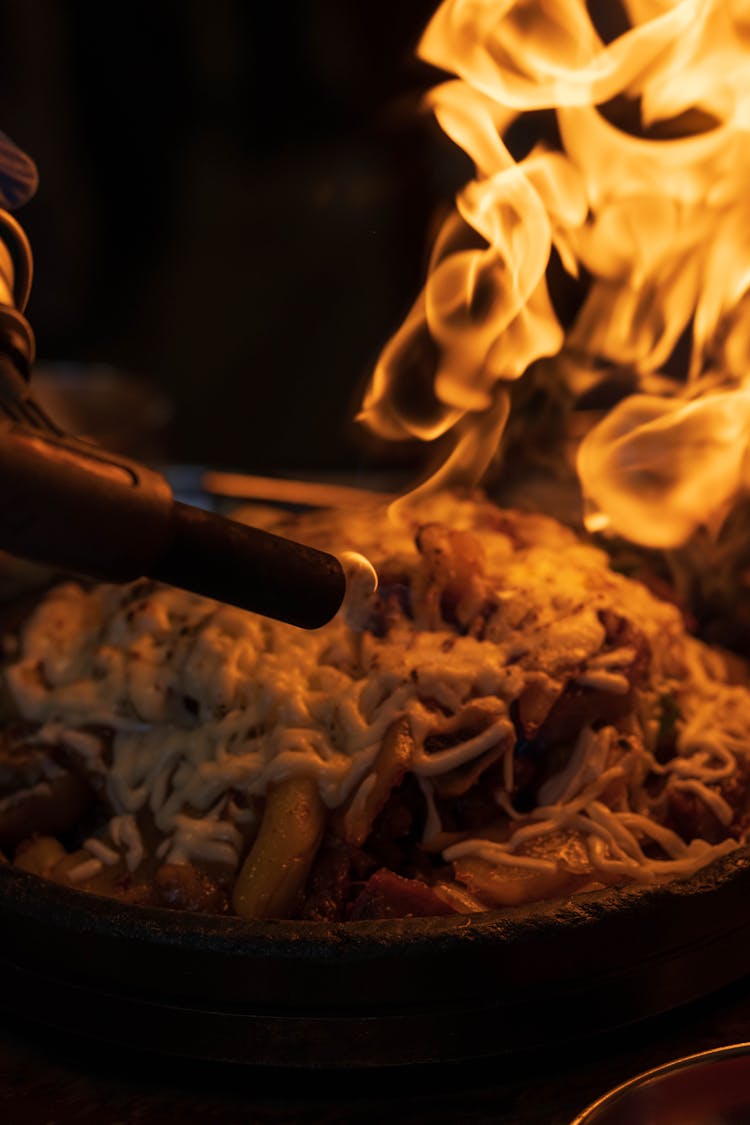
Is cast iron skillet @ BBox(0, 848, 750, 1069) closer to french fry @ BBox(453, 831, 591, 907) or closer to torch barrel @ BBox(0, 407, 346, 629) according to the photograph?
french fry @ BBox(453, 831, 591, 907)

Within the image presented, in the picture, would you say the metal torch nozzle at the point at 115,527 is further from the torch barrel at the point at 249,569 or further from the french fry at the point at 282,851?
the french fry at the point at 282,851

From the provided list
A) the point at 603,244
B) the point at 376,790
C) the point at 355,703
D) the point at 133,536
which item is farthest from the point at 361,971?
the point at 603,244

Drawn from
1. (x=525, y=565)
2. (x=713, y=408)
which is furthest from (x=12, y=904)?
(x=713, y=408)

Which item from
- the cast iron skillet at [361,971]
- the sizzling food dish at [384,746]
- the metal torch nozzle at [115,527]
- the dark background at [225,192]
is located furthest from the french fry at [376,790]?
the dark background at [225,192]

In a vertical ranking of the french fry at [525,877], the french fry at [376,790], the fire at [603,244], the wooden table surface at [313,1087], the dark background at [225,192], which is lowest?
the dark background at [225,192]

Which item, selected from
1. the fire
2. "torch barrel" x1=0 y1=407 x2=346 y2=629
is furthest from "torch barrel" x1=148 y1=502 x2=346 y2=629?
the fire

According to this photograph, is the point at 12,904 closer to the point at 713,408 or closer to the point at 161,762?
the point at 161,762
